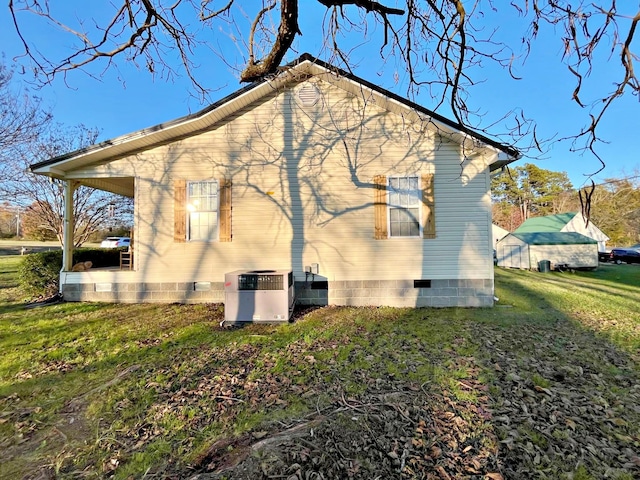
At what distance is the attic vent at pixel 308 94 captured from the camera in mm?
6965

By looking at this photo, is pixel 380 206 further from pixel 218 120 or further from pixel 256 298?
pixel 218 120

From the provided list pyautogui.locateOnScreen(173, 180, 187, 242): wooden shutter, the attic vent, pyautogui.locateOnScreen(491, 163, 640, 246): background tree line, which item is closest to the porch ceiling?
pyautogui.locateOnScreen(173, 180, 187, 242): wooden shutter

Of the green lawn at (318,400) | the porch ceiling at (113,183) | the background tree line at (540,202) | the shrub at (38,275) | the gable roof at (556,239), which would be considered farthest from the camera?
the background tree line at (540,202)

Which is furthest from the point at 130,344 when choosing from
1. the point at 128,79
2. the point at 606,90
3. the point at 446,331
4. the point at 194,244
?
the point at 606,90

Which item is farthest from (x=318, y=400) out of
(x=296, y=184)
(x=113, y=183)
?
(x=113, y=183)

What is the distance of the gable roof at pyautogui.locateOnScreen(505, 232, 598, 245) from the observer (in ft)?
63.4

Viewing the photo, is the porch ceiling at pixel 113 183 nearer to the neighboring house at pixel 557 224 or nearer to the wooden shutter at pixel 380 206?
the wooden shutter at pixel 380 206

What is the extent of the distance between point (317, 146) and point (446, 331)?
482 centimetres

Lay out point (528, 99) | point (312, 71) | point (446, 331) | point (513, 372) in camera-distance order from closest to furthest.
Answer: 1. point (513, 372)
2. point (528, 99)
3. point (446, 331)
4. point (312, 71)

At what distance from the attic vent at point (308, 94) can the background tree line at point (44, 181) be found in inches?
402

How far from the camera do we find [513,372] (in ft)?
12.0

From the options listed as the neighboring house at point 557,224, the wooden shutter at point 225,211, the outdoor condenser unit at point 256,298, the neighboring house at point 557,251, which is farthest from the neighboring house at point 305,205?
the neighboring house at point 557,224

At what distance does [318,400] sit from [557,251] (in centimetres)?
2317

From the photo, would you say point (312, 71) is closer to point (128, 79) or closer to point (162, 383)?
point (128, 79)
